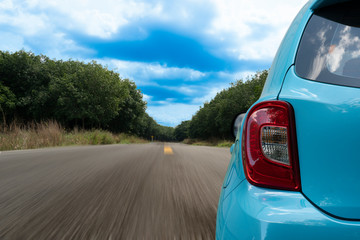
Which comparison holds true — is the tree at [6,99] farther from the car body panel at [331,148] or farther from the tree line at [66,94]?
the car body panel at [331,148]

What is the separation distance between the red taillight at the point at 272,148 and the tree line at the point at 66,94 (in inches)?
1183

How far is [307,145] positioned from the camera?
891mm

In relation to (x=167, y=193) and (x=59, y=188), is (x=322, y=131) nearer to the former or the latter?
(x=167, y=193)

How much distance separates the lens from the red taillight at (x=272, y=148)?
931 millimetres

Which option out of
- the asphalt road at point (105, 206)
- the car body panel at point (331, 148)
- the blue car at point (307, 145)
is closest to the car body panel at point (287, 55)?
the blue car at point (307, 145)

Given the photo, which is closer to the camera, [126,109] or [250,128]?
[250,128]

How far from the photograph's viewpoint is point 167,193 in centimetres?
271

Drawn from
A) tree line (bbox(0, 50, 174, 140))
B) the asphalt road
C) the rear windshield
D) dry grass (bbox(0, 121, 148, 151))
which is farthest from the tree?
the rear windshield

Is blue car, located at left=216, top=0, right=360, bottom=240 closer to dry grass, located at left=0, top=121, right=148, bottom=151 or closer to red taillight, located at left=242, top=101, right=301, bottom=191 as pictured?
red taillight, located at left=242, top=101, right=301, bottom=191

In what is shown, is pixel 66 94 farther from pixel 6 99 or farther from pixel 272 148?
pixel 272 148

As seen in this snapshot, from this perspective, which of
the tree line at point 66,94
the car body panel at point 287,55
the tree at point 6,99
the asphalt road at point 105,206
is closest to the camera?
the car body panel at point 287,55

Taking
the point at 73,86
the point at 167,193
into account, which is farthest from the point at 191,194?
the point at 73,86

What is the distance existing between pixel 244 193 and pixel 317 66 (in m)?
0.67

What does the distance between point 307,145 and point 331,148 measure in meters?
0.08
